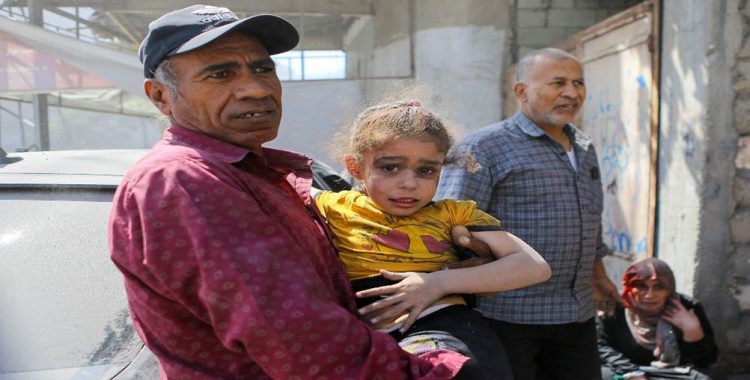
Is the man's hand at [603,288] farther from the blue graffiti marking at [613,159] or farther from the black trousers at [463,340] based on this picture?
the blue graffiti marking at [613,159]

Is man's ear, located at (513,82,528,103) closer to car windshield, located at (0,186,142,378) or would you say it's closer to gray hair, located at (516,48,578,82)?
gray hair, located at (516,48,578,82)

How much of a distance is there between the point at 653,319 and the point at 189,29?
325 cm

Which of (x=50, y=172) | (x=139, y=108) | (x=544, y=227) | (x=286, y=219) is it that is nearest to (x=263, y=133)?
(x=286, y=219)

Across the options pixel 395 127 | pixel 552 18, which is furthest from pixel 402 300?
pixel 552 18

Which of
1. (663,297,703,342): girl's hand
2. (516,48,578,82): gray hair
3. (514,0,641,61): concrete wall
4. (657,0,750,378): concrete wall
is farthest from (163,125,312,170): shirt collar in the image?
(514,0,641,61): concrete wall

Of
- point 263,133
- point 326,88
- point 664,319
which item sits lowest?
point 664,319

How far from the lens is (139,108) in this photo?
1177 cm

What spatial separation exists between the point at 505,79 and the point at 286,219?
20.0 feet

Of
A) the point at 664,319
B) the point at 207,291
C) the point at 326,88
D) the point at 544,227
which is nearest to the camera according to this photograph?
the point at 207,291

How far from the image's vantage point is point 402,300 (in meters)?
1.55

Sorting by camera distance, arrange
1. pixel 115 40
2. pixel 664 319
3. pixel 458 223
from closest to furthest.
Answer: pixel 458 223, pixel 664 319, pixel 115 40

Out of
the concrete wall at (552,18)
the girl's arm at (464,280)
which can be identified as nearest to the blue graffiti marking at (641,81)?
the concrete wall at (552,18)

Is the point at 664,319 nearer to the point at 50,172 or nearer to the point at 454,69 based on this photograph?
the point at 50,172

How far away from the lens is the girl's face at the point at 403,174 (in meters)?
1.79
